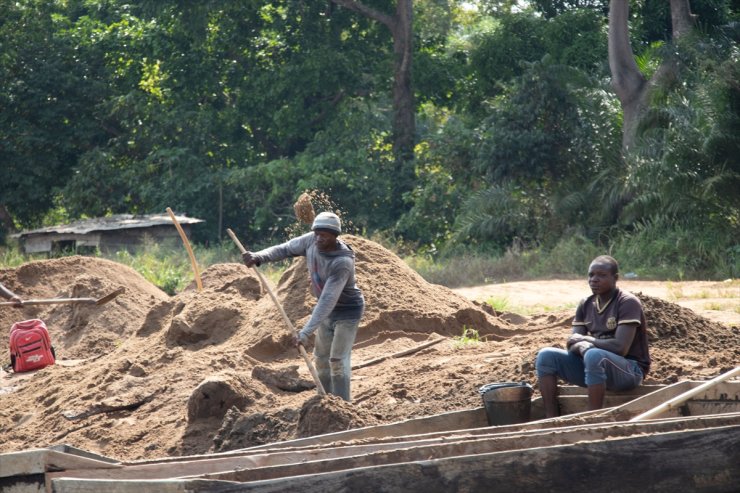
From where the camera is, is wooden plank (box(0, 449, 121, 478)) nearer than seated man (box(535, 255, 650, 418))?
Yes

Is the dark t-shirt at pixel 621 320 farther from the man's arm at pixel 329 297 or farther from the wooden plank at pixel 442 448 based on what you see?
the man's arm at pixel 329 297

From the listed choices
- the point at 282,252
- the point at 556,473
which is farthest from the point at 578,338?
the point at 282,252

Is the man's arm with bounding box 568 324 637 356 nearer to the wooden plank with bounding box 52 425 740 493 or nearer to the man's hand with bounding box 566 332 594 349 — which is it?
the man's hand with bounding box 566 332 594 349

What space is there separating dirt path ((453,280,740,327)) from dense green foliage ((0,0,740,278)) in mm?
3276

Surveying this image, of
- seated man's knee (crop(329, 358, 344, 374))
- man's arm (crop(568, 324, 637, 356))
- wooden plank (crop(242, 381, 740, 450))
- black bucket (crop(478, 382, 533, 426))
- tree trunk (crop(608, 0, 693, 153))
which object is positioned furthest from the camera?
tree trunk (crop(608, 0, 693, 153))

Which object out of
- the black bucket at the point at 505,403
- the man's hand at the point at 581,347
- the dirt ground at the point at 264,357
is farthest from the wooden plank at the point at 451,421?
the dirt ground at the point at 264,357

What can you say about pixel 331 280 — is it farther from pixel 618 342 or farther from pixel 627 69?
pixel 627 69

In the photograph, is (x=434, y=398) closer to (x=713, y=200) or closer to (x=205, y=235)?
(x=713, y=200)

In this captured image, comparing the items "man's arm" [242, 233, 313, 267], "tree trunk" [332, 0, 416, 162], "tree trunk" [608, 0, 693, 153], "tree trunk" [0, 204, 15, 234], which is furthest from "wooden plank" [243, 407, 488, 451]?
"tree trunk" [0, 204, 15, 234]

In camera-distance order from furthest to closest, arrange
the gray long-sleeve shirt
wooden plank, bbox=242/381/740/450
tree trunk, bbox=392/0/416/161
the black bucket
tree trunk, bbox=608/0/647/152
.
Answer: tree trunk, bbox=392/0/416/161, tree trunk, bbox=608/0/647/152, the gray long-sleeve shirt, the black bucket, wooden plank, bbox=242/381/740/450

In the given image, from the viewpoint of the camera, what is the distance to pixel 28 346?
501 inches

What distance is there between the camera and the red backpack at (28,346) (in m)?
12.7

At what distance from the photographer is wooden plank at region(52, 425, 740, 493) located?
479 cm

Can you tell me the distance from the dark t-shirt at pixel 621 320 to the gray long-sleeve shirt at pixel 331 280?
1.75 m
